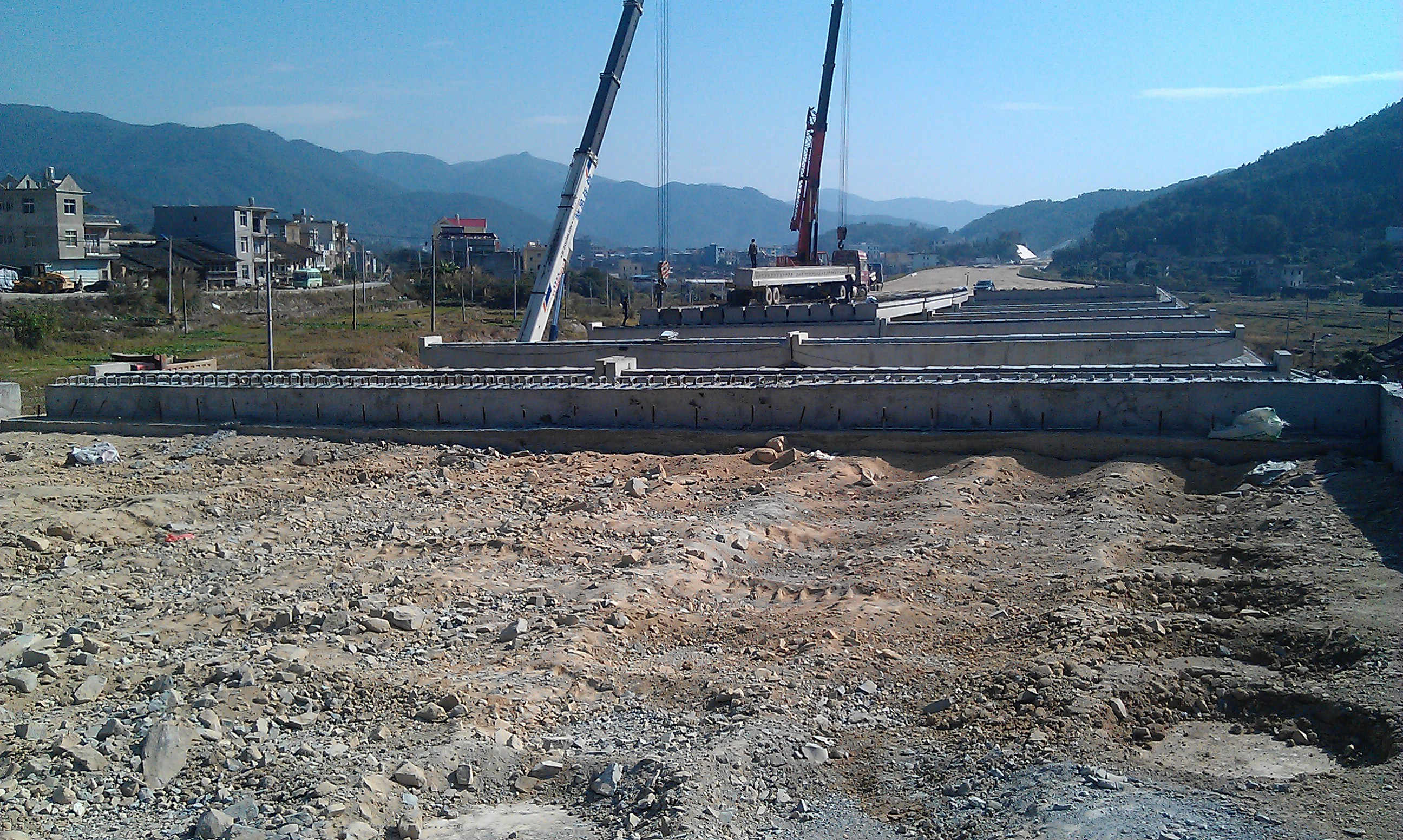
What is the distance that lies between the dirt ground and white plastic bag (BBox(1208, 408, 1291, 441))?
0.77m

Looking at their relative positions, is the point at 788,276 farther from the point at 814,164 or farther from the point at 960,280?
the point at 960,280

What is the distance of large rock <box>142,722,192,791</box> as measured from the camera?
6109 mm

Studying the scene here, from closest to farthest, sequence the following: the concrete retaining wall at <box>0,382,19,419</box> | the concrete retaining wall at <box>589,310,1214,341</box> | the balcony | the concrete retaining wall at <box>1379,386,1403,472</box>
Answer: the concrete retaining wall at <box>1379,386,1403,472</box>
the concrete retaining wall at <box>0,382,19,419</box>
the concrete retaining wall at <box>589,310,1214,341</box>
the balcony

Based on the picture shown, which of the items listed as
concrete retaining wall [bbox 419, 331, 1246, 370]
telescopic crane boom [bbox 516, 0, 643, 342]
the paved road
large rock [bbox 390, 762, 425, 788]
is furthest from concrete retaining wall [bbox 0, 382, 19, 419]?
the paved road

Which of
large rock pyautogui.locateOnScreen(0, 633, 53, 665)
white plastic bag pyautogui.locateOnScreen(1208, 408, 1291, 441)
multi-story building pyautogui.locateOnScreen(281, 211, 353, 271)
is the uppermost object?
multi-story building pyautogui.locateOnScreen(281, 211, 353, 271)

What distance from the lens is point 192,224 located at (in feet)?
220

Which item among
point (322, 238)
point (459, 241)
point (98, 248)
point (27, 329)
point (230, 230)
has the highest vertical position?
point (322, 238)

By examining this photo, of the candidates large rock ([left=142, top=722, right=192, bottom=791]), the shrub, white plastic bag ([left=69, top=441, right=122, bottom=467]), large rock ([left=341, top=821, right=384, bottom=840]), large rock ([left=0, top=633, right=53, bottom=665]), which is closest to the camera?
large rock ([left=341, top=821, right=384, bottom=840])

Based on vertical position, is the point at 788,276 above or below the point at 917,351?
above

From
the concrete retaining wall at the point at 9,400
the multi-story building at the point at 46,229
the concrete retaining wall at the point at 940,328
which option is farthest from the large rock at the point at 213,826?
the multi-story building at the point at 46,229

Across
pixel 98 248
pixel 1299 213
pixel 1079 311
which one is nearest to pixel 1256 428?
pixel 1079 311

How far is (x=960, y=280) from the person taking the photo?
7931 centimetres

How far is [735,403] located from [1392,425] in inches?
332

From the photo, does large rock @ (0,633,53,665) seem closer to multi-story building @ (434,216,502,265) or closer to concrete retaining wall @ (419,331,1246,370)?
concrete retaining wall @ (419,331,1246,370)
